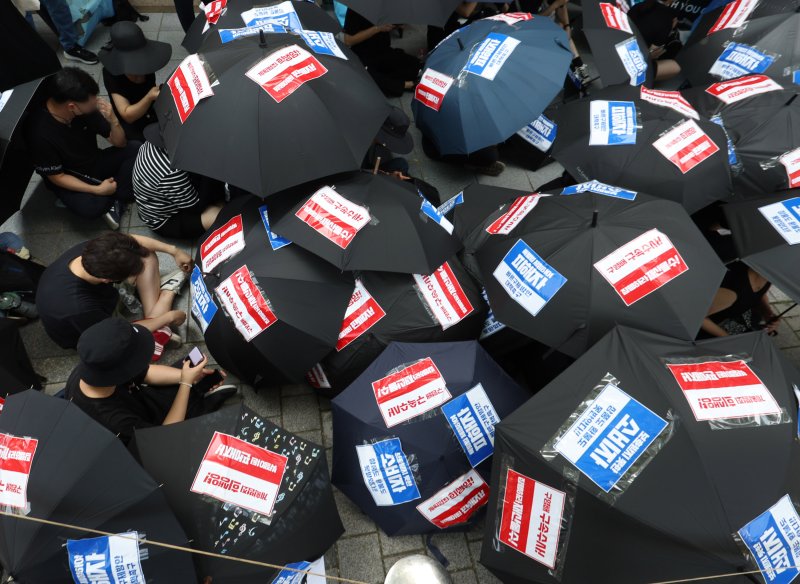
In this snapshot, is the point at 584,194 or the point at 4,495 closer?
the point at 4,495

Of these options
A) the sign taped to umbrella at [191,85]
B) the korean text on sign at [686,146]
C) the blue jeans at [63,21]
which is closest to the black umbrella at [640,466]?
the korean text on sign at [686,146]

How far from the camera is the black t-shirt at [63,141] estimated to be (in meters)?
3.85

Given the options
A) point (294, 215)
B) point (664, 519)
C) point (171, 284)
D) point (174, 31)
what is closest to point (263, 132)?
point (294, 215)

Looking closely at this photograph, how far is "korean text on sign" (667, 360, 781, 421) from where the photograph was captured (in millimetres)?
2309

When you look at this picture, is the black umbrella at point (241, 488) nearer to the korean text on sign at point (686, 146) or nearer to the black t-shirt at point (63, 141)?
the black t-shirt at point (63, 141)

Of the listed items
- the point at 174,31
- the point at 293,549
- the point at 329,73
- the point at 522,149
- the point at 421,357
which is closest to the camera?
the point at 293,549

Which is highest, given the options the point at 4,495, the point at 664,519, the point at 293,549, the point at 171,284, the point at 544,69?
the point at 544,69

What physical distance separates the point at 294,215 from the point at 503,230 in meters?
1.28

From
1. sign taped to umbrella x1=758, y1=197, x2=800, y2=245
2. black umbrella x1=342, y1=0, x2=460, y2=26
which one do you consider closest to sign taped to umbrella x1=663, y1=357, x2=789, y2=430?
sign taped to umbrella x1=758, y1=197, x2=800, y2=245

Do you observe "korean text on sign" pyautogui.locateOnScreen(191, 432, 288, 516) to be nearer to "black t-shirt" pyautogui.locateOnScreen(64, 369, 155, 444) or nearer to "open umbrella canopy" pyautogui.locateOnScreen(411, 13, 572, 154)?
"black t-shirt" pyautogui.locateOnScreen(64, 369, 155, 444)

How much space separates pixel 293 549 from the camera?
2.39m

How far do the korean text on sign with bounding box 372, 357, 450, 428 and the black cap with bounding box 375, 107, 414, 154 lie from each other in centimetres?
198

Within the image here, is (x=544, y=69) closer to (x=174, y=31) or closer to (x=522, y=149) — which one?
(x=522, y=149)

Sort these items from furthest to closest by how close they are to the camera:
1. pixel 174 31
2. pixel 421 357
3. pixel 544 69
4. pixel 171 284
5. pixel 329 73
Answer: pixel 174 31
pixel 544 69
pixel 171 284
pixel 329 73
pixel 421 357
